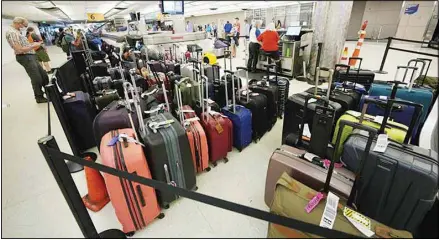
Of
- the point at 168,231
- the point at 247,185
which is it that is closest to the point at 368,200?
the point at 247,185

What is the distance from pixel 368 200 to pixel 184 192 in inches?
45.7

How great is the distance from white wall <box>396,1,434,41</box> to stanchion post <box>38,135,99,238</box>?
41.4 feet

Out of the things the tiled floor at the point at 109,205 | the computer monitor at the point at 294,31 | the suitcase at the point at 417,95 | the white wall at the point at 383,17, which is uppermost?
the white wall at the point at 383,17

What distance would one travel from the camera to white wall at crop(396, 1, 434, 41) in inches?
345

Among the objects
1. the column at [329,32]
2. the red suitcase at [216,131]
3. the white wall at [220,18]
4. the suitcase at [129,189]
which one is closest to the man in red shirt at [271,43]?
the column at [329,32]

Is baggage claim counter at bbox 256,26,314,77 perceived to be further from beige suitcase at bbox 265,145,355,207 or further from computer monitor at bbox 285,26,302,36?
beige suitcase at bbox 265,145,355,207

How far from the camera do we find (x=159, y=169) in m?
1.52

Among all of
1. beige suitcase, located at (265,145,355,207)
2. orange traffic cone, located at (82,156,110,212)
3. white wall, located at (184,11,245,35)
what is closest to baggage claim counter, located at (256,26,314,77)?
beige suitcase, located at (265,145,355,207)

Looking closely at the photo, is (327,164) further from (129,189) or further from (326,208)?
(129,189)

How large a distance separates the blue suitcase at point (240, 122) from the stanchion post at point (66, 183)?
1.49 metres

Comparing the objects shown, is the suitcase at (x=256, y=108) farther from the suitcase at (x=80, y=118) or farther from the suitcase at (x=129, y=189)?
the suitcase at (x=80, y=118)

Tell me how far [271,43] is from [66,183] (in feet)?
15.6

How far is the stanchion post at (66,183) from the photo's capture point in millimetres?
943

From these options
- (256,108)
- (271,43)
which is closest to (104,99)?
(256,108)
